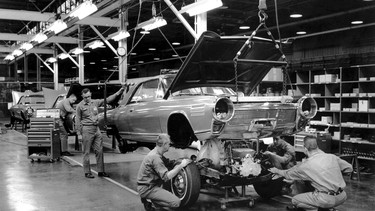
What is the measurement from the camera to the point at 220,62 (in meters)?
6.20

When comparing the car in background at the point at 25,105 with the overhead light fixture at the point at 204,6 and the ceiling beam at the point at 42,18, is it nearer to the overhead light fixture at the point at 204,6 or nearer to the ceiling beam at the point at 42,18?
the ceiling beam at the point at 42,18

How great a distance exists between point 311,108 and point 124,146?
4354mm

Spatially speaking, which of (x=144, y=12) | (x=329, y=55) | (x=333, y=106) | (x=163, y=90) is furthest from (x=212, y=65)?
(x=329, y=55)

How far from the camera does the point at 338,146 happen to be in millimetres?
9453

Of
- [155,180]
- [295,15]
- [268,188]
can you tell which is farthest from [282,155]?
[295,15]

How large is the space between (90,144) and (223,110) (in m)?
3.50

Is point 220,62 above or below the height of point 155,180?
above

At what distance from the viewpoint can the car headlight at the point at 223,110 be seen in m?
5.38

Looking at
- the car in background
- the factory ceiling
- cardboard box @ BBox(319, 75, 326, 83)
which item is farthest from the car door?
the car in background

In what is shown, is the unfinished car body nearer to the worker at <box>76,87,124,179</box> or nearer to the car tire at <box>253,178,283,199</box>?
the car tire at <box>253,178,283,199</box>

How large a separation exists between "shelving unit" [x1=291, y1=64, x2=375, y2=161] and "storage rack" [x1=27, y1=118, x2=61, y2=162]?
6.22m

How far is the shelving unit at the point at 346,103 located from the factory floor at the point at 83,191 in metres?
0.99

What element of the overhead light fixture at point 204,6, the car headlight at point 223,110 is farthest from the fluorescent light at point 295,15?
the car headlight at point 223,110

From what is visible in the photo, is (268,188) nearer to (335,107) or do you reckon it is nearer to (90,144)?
(90,144)
